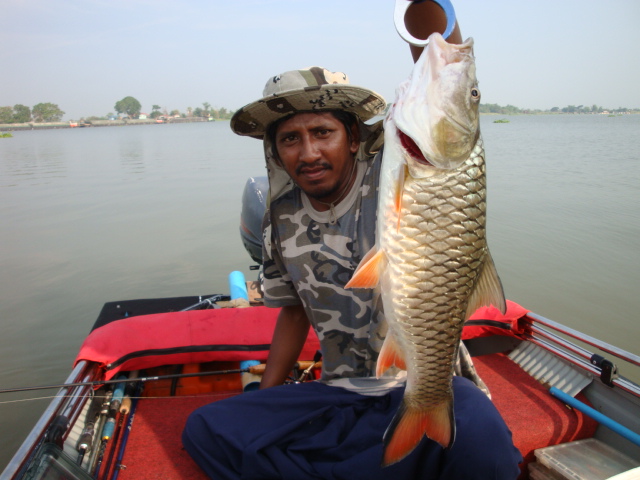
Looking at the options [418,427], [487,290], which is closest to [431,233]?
[487,290]

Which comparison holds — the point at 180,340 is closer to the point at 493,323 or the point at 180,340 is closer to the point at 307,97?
the point at 307,97

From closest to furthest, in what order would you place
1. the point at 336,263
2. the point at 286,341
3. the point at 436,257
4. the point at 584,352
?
1. the point at 436,257
2. the point at 336,263
3. the point at 286,341
4. the point at 584,352

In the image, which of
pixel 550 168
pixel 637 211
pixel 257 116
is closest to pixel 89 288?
pixel 257 116

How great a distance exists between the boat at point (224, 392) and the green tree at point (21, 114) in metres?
121

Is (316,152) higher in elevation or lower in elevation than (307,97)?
lower

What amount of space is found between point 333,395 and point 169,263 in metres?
7.35

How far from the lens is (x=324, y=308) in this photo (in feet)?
7.54

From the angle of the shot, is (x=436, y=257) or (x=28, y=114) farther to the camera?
(x=28, y=114)

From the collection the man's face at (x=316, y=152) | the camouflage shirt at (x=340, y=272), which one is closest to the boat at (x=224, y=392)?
the camouflage shirt at (x=340, y=272)

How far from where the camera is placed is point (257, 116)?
2.25 metres

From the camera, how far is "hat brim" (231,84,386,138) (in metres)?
2.07

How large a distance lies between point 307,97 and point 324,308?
40.0 inches

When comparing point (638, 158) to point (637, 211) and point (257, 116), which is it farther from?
point (257, 116)

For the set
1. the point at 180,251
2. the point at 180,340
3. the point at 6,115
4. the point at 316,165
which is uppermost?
the point at 6,115
